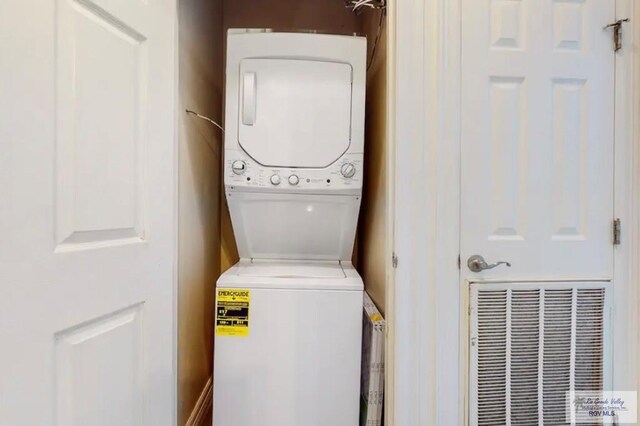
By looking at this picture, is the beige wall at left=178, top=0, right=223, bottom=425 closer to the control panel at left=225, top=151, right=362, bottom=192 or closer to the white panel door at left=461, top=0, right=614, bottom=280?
the control panel at left=225, top=151, right=362, bottom=192

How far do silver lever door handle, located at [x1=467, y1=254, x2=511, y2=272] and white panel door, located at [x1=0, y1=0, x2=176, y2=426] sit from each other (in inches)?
42.2

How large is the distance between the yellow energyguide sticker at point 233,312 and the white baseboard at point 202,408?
607 millimetres

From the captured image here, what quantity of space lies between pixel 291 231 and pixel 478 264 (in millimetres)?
837

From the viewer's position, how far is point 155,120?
1.06 meters

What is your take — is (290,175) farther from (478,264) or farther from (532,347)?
(532,347)

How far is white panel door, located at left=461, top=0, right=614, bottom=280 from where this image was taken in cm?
118

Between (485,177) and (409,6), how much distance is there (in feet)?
2.21

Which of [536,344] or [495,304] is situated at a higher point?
[495,304]

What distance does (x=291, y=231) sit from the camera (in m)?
1.60

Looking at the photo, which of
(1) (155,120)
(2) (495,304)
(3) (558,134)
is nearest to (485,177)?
(3) (558,134)

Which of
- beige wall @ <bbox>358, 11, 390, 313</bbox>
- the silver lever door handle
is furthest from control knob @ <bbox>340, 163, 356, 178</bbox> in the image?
the silver lever door handle

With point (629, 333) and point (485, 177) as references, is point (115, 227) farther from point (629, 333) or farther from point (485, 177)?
point (629, 333)

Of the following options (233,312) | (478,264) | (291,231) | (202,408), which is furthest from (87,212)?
(202,408)

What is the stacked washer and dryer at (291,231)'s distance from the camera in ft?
4.08
